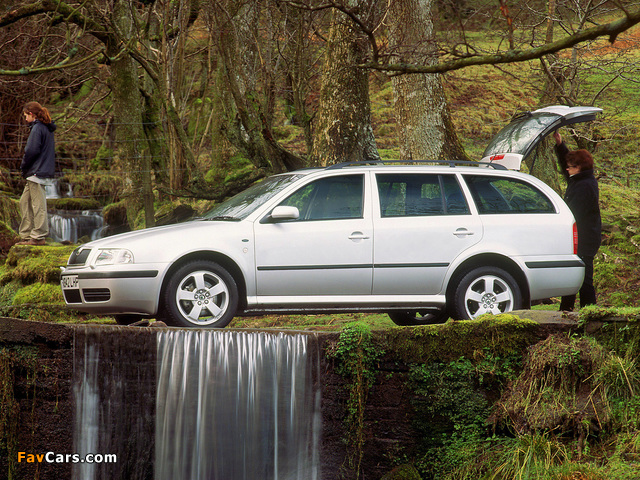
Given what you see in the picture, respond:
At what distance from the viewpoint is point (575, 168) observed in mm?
8445

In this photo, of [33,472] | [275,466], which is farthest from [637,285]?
[33,472]

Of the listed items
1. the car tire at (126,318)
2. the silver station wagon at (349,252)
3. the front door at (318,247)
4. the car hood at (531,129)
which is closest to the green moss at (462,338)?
the silver station wagon at (349,252)

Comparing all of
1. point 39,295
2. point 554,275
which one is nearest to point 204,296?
point 554,275

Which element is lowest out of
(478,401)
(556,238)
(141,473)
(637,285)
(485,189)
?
(141,473)

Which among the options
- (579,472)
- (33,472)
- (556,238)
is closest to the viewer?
(579,472)

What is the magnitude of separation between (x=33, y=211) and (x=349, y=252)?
19.3 feet

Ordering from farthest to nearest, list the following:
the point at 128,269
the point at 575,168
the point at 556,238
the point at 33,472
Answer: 1. the point at 575,168
2. the point at 556,238
3. the point at 33,472
4. the point at 128,269

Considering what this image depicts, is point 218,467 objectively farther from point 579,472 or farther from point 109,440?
point 579,472

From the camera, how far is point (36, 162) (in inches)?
422

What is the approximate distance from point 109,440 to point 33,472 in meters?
0.89

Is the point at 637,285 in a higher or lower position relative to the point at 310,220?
lower

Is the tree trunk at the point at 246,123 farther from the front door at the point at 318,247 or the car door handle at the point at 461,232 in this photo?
the car door handle at the point at 461,232

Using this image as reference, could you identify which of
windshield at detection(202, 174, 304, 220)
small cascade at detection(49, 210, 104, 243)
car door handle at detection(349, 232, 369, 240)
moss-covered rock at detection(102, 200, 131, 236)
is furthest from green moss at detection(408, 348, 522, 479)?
moss-covered rock at detection(102, 200, 131, 236)

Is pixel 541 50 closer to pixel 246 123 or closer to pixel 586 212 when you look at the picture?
pixel 586 212
